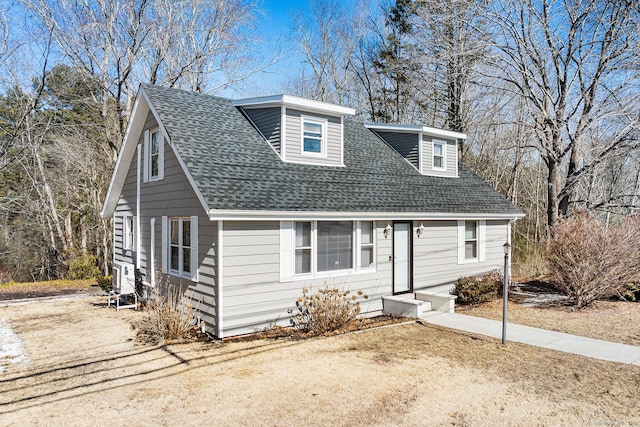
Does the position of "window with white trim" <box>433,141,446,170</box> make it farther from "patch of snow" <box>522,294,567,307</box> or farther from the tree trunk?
"patch of snow" <box>522,294,567,307</box>

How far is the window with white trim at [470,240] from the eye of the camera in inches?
543

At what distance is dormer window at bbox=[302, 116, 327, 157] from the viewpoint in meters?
11.7

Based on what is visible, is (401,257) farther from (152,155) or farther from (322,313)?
(152,155)

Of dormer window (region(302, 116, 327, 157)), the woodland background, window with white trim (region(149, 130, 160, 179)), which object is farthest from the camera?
the woodland background

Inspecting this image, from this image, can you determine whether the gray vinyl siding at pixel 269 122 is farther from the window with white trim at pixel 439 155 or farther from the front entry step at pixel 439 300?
the window with white trim at pixel 439 155

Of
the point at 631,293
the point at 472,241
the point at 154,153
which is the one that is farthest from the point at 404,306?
the point at 154,153

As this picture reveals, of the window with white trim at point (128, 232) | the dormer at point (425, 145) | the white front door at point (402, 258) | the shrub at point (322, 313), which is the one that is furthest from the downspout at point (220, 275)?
the dormer at point (425, 145)

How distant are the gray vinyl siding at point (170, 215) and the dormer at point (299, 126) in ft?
8.47

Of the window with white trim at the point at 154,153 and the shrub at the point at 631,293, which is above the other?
the window with white trim at the point at 154,153

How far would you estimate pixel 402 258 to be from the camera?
1190 centimetres

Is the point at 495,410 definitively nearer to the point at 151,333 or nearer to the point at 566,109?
the point at 151,333

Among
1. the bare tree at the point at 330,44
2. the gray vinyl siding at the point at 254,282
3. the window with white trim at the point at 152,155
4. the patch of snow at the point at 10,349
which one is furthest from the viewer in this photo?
the bare tree at the point at 330,44

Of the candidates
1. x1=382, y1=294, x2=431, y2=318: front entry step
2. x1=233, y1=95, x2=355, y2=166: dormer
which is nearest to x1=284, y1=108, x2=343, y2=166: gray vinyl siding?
x1=233, y1=95, x2=355, y2=166: dormer

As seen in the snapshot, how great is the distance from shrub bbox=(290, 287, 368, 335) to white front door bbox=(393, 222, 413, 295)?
102 inches
